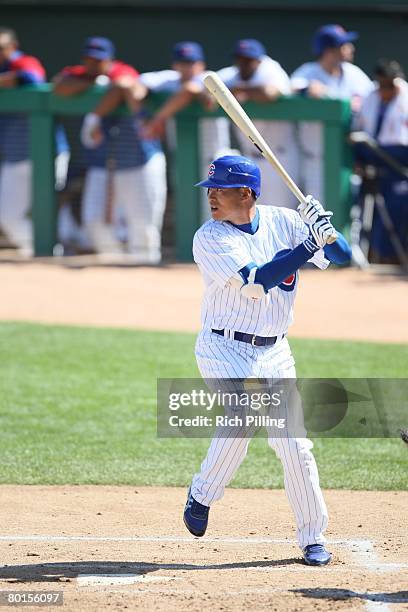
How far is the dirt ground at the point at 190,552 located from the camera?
435cm

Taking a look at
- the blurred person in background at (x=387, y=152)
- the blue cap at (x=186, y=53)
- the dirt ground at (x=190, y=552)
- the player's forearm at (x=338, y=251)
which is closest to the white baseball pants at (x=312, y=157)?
the blurred person in background at (x=387, y=152)

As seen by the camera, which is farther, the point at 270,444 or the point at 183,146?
the point at 183,146

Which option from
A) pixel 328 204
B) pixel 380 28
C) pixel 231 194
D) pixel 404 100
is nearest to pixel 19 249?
pixel 328 204

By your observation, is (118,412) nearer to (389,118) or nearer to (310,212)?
(310,212)

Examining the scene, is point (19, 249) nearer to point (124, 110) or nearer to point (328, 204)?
point (124, 110)

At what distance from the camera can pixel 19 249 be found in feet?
40.9

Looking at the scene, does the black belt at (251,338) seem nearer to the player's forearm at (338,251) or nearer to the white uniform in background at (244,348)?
the white uniform in background at (244,348)

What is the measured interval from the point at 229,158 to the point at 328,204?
264 inches

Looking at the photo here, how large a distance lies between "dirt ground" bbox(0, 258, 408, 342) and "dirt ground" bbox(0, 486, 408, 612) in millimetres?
3774

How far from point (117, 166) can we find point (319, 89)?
2.09 m

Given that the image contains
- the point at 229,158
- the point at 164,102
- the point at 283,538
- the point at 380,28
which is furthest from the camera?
the point at 380,28

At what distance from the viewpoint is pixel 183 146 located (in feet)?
39.1

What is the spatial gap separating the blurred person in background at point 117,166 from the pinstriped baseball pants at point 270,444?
690 centimetres

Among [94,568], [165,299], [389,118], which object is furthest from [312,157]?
[94,568]
